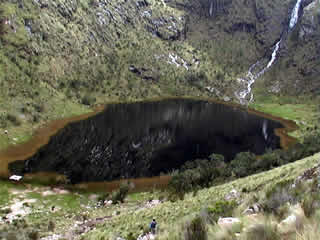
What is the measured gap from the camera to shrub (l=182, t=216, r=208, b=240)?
6.93m

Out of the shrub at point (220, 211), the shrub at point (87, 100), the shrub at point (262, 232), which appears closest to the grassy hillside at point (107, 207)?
the shrub at point (220, 211)

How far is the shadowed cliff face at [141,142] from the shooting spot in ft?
178

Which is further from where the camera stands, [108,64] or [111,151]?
[108,64]

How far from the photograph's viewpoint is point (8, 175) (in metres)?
46.2

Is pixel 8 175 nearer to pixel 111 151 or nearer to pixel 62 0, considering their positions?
pixel 111 151

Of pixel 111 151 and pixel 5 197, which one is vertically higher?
pixel 111 151

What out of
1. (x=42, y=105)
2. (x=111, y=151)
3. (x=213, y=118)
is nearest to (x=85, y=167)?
(x=111, y=151)

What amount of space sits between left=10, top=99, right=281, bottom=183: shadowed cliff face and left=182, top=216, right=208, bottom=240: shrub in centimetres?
4379

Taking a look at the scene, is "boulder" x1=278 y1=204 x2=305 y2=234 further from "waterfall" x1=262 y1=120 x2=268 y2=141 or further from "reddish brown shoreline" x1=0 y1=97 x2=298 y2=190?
"waterfall" x1=262 y1=120 x2=268 y2=141

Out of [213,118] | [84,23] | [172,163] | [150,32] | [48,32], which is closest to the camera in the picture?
[172,163]

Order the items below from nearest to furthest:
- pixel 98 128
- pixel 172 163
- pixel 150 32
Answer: pixel 172 163 < pixel 98 128 < pixel 150 32

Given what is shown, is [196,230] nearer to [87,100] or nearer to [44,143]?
[44,143]

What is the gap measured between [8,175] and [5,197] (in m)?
9.44

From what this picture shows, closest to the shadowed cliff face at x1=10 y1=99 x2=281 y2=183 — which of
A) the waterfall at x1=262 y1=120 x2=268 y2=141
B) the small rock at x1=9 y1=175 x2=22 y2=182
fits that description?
the waterfall at x1=262 y1=120 x2=268 y2=141
